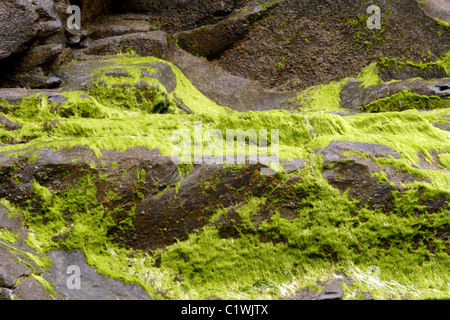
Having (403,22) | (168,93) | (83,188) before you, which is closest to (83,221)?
(83,188)

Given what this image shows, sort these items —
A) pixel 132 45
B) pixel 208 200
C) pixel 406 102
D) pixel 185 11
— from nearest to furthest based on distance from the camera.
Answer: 1. pixel 208 200
2. pixel 406 102
3. pixel 132 45
4. pixel 185 11

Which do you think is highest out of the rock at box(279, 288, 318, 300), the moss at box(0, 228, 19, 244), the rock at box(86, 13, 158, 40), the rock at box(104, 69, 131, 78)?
the rock at box(86, 13, 158, 40)

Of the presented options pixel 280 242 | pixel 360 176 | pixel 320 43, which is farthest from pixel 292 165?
pixel 320 43

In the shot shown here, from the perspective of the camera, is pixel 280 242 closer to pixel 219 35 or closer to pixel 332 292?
pixel 332 292

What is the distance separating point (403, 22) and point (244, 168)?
23.6 feet

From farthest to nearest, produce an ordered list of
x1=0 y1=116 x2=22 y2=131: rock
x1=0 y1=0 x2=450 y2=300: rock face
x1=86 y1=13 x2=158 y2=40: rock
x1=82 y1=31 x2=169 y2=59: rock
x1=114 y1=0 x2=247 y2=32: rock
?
1. x1=114 y1=0 x2=247 y2=32: rock
2. x1=86 y1=13 x2=158 y2=40: rock
3. x1=82 y1=31 x2=169 y2=59: rock
4. x1=0 y1=116 x2=22 y2=131: rock
5. x1=0 y1=0 x2=450 y2=300: rock face

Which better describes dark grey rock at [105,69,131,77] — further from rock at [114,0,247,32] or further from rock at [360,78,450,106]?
rock at [360,78,450,106]

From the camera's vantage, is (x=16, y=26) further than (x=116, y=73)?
No

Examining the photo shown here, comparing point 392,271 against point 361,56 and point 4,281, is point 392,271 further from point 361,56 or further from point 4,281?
point 361,56

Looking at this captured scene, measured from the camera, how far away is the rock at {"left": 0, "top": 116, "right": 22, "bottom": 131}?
5.65 metres

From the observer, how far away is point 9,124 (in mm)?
5688

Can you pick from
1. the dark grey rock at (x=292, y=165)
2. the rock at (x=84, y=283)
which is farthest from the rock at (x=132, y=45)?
the rock at (x=84, y=283)

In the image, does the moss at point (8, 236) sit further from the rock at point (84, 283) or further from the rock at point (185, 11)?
the rock at point (185, 11)

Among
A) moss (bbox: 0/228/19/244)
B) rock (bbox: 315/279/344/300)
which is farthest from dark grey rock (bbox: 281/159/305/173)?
moss (bbox: 0/228/19/244)
